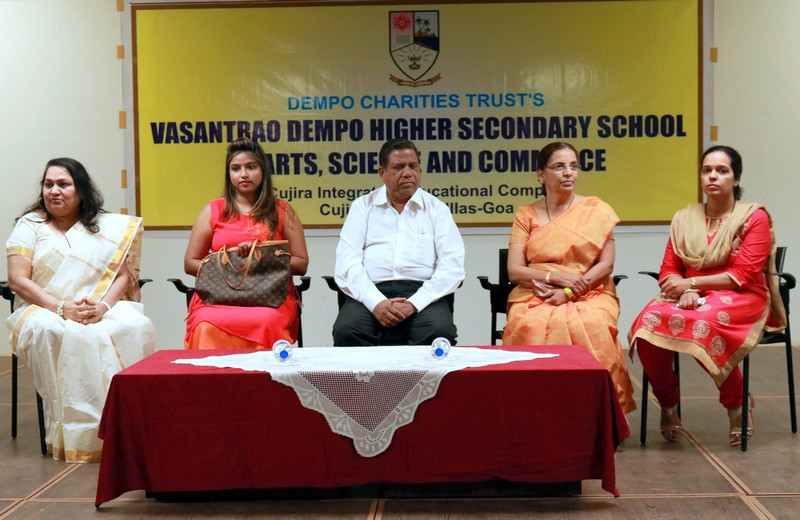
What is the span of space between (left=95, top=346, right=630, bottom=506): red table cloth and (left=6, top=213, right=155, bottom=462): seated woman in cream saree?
0.84m

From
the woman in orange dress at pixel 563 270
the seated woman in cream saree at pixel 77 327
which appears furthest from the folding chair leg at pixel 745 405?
the seated woman in cream saree at pixel 77 327

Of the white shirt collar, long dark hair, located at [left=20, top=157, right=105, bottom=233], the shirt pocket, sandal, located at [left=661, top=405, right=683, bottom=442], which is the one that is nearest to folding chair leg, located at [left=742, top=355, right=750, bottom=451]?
sandal, located at [left=661, top=405, right=683, bottom=442]

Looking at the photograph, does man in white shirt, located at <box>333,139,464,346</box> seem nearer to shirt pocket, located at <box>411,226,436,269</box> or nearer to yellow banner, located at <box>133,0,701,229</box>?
shirt pocket, located at <box>411,226,436,269</box>

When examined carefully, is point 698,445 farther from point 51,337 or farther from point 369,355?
point 51,337

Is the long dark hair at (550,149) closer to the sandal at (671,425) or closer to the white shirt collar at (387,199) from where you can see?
the white shirt collar at (387,199)

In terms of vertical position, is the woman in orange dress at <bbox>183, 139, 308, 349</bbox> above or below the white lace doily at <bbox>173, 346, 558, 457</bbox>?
above

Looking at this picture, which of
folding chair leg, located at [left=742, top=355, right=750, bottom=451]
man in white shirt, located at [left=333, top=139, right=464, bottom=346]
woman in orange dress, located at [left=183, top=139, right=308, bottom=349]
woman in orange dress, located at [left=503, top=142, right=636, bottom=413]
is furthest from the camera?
woman in orange dress, located at [left=183, top=139, right=308, bottom=349]

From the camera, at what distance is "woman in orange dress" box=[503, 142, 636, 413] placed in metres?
3.92

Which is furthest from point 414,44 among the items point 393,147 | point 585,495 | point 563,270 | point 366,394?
point 585,495

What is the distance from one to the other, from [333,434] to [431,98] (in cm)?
334

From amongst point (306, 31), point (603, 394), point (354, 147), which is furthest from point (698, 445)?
point (306, 31)

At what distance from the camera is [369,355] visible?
128 inches

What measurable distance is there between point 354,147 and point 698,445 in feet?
9.95

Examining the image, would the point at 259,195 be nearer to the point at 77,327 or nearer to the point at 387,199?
the point at 387,199
